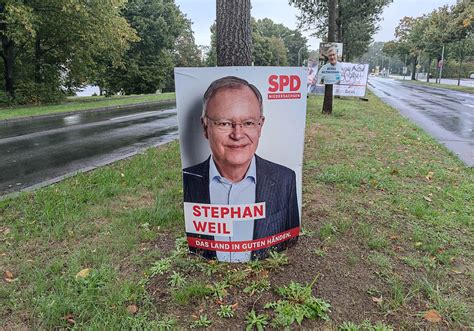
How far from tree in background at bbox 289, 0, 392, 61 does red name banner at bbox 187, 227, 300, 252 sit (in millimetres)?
20607

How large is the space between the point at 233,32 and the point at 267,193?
1.62m

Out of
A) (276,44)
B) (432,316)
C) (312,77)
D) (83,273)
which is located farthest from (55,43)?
(276,44)

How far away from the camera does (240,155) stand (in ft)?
9.10

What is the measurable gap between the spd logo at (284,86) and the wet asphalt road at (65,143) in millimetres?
4234

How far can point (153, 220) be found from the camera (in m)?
3.87

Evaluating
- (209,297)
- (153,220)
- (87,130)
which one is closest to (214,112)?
(209,297)

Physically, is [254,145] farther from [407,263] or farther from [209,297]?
[407,263]

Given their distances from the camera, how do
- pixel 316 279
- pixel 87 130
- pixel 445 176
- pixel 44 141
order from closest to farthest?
pixel 316 279 → pixel 445 176 → pixel 44 141 → pixel 87 130

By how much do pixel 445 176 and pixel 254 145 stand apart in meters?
4.20

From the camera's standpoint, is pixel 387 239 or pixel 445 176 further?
pixel 445 176

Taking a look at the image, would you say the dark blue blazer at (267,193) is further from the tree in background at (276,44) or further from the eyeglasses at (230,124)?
the tree in background at (276,44)

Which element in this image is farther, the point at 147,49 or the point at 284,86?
the point at 147,49

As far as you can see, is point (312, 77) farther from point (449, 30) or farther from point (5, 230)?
point (5, 230)

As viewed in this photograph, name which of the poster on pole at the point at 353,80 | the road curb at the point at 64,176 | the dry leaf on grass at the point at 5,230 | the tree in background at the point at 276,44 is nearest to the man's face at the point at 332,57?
the poster on pole at the point at 353,80
